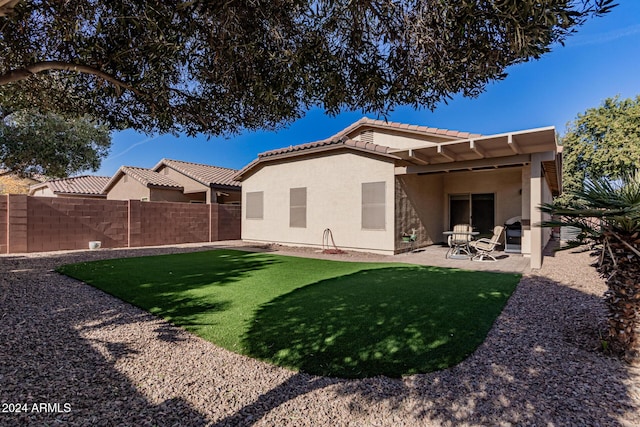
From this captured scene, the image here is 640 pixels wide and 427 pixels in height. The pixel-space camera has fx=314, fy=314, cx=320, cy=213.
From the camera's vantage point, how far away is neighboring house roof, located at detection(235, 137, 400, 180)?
11.8 m

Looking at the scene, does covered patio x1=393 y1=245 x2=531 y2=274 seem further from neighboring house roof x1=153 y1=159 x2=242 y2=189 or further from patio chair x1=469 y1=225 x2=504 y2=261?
neighboring house roof x1=153 y1=159 x2=242 y2=189

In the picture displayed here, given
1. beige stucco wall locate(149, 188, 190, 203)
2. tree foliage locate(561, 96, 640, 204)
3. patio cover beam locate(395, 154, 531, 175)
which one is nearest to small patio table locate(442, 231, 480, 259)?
patio cover beam locate(395, 154, 531, 175)

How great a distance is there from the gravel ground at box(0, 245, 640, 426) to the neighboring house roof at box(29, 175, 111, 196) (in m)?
24.9

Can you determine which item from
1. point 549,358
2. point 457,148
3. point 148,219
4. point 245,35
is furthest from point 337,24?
point 148,219

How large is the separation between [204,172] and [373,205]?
14787 mm

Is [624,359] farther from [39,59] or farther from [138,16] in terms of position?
[39,59]

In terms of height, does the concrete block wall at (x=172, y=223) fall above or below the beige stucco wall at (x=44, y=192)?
below

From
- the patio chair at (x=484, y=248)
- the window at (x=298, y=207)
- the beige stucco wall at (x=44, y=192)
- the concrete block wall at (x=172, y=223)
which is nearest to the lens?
the patio chair at (x=484, y=248)

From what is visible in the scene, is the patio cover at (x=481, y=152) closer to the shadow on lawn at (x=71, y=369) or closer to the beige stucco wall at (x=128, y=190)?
the shadow on lawn at (x=71, y=369)

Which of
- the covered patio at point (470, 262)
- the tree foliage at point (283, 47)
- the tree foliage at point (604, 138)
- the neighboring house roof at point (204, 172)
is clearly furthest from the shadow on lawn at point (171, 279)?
the tree foliage at point (604, 138)

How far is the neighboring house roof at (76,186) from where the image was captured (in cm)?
2431

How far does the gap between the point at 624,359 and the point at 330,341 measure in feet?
10.9

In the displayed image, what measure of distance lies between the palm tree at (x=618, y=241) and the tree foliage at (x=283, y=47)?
1.83m

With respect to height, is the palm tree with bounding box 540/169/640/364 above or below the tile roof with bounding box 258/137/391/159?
below
